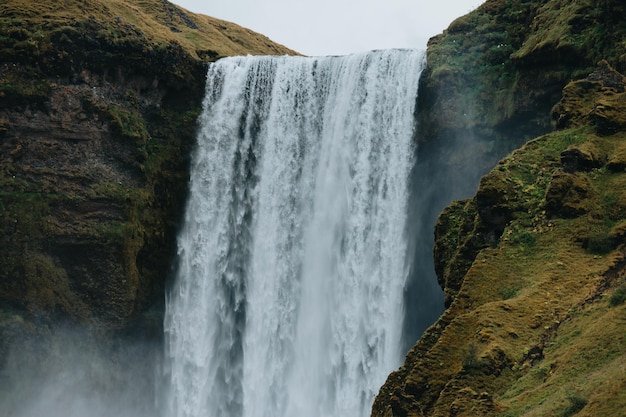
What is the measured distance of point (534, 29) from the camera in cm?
3422

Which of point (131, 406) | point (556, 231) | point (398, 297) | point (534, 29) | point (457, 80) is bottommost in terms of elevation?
point (131, 406)

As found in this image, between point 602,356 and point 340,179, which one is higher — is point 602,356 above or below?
below

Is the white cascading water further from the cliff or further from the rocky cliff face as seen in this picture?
the cliff

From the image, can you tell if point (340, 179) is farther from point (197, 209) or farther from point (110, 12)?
point (110, 12)

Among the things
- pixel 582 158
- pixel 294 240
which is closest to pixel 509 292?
pixel 582 158

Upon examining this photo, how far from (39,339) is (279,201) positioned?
13.3m

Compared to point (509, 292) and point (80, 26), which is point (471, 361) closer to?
point (509, 292)

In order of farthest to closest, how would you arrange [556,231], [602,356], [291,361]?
1. [291,361]
2. [556,231]
3. [602,356]

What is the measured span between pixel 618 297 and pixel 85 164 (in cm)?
3024

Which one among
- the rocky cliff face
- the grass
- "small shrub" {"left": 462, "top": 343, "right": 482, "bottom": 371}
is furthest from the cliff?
the grass

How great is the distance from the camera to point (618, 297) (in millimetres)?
13133

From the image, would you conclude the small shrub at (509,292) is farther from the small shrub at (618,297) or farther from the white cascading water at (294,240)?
the white cascading water at (294,240)

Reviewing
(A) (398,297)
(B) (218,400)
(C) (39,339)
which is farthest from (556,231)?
(C) (39,339)

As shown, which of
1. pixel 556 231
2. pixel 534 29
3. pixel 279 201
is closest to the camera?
pixel 556 231
